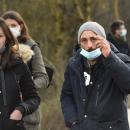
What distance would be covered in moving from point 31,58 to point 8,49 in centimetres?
116

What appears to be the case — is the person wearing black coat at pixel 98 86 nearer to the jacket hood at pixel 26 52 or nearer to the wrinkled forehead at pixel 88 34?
the wrinkled forehead at pixel 88 34

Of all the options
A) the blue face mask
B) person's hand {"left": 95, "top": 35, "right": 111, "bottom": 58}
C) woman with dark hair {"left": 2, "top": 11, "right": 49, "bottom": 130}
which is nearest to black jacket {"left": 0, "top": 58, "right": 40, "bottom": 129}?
the blue face mask

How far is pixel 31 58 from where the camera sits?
22.5 feet

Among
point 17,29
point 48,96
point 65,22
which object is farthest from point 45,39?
point 17,29

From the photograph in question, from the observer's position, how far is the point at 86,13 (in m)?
20.3

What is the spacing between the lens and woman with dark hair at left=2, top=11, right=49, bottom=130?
22.1 ft

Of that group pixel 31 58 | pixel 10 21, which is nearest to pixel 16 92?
pixel 31 58

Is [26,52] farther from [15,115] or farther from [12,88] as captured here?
[15,115]

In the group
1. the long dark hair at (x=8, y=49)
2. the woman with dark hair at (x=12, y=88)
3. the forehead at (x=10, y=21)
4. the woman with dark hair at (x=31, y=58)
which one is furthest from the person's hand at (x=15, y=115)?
the forehead at (x=10, y=21)

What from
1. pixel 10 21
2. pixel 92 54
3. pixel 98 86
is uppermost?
pixel 10 21

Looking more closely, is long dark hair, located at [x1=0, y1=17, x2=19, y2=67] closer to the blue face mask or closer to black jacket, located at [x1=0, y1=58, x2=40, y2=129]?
black jacket, located at [x1=0, y1=58, x2=40, y2=129]

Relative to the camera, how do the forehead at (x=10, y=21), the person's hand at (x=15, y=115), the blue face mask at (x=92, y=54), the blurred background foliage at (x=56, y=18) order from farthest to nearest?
the blurred background foliage at (x=56, y=18) < the forehead at (x=10, y=21) < the blue face mask at (x=92, y=54) < the person's hand at (x=15, y=115)

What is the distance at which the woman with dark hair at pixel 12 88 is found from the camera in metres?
5.62

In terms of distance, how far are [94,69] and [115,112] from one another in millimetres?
419
